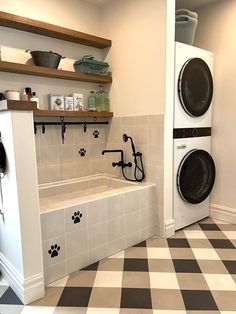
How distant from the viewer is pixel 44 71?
2.15 m

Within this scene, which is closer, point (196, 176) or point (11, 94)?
point (11, 94)

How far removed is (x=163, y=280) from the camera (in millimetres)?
1713

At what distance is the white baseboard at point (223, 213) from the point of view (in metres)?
2.63

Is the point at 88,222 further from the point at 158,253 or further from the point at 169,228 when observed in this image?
the point at 169,228

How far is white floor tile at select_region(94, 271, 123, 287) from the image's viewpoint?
1680 mm

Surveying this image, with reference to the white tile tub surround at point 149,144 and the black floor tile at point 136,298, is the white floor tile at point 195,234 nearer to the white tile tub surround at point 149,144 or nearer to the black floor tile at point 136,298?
the white tile tub surround at point 149,144

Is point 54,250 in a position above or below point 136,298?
above

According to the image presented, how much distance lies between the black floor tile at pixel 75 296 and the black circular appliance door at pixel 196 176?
1.26 metres

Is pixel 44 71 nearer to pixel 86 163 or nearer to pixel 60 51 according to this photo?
pixel 60 51

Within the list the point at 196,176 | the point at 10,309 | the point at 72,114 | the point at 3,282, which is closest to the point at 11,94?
the point at 72,114

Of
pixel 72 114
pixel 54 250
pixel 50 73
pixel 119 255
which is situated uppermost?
pixel 50 73

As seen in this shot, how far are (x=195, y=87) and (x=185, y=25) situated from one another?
1.93ft

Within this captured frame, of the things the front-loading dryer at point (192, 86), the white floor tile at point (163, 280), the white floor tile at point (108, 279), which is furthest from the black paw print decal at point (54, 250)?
the front-loading dryer at point (192, 86)

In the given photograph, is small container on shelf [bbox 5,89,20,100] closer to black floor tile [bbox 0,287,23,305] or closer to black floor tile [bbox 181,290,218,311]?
black floor tile [bbox 0,287,23,305]
